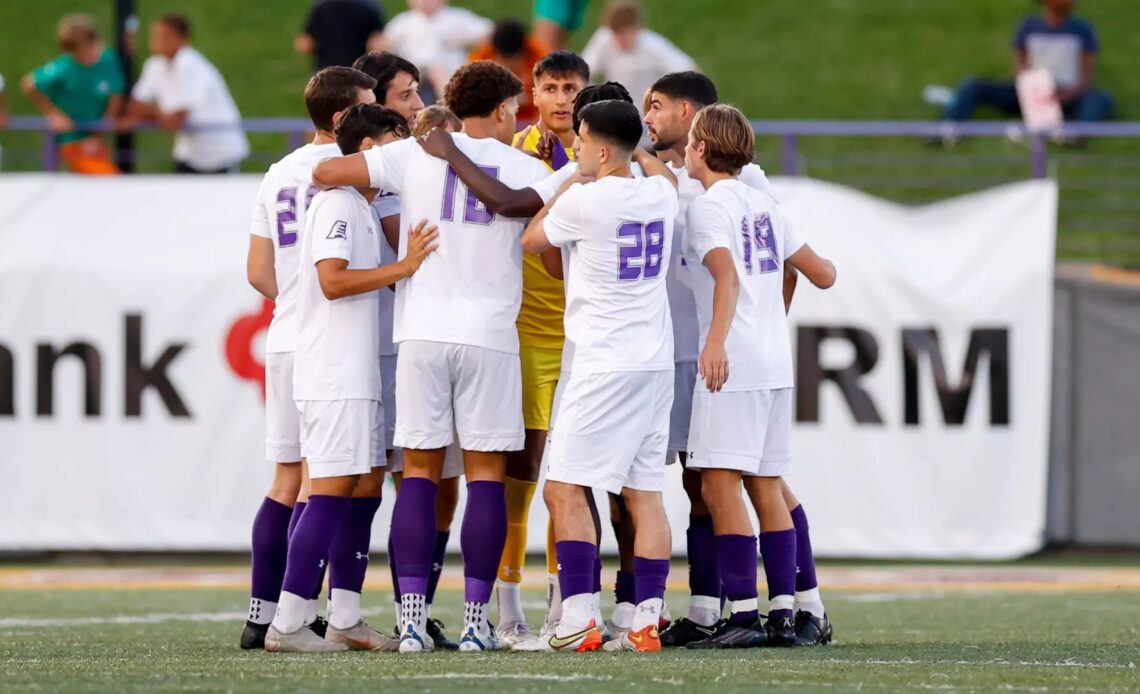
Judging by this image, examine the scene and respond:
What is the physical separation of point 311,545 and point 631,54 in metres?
7.53

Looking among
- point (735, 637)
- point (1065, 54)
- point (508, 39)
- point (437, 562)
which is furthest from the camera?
point (1065, 54)

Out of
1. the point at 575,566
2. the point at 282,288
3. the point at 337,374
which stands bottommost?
the point at 575,566

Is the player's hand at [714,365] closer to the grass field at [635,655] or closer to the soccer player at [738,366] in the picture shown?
the soccer player at [738,366]

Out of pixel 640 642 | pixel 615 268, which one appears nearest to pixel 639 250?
pixel 615 268

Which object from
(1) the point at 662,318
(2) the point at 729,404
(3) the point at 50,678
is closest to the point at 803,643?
(2) the point at 729,404

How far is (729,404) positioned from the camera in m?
7.06

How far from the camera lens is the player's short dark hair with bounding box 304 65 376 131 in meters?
7.08

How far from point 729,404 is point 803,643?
3.31ft

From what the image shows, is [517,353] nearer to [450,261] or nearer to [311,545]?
[450,261]

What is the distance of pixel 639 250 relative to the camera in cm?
670

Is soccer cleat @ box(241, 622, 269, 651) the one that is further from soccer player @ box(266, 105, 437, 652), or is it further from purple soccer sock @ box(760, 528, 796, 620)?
purple soccer sock @ box(760, 528, 796, 620)

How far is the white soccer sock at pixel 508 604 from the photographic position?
23.8 ft

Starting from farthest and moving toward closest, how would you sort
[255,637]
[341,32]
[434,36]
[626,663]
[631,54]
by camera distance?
1. [434,36]
2. [631,54]
3. [341,32]
4. [255,637]
5. [626,663]

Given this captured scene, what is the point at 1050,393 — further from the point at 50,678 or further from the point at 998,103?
the point at 50,678
